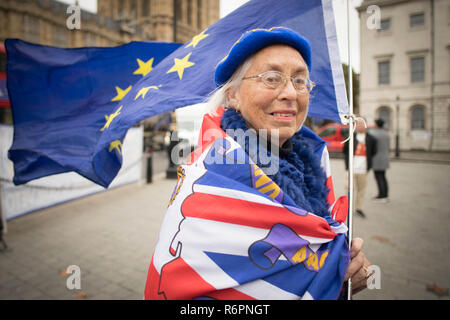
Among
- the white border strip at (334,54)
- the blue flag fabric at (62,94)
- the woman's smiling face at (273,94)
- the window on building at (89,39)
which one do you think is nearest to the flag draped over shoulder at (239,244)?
the woman's smiling face at (273,94)

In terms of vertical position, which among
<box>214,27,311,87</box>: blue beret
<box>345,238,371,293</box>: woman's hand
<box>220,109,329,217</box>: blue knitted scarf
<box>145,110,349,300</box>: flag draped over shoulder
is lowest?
<box>345,238,371,293</box>: woman's hand

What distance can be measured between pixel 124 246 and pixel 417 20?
101 feet

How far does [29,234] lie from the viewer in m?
4.71

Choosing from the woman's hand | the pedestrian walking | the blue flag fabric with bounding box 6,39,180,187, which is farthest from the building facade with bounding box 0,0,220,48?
the woman's hand

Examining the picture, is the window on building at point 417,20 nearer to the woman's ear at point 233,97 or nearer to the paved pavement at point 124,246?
the paved pavement at point 124,246

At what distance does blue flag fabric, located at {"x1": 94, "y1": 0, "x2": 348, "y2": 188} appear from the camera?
1.84 metres

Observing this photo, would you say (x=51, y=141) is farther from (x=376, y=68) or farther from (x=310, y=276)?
(x=376, y=68)

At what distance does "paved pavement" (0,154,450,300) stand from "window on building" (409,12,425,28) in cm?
2443

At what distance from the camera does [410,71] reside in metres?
25.4

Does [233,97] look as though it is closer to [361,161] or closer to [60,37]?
[361,161]

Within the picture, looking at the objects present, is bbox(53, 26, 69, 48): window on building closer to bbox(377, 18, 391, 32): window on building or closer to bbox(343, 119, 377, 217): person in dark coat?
bbox(377, 18, 391, 32): window on building

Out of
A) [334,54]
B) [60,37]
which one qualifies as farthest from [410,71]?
Answer: [60,37]
